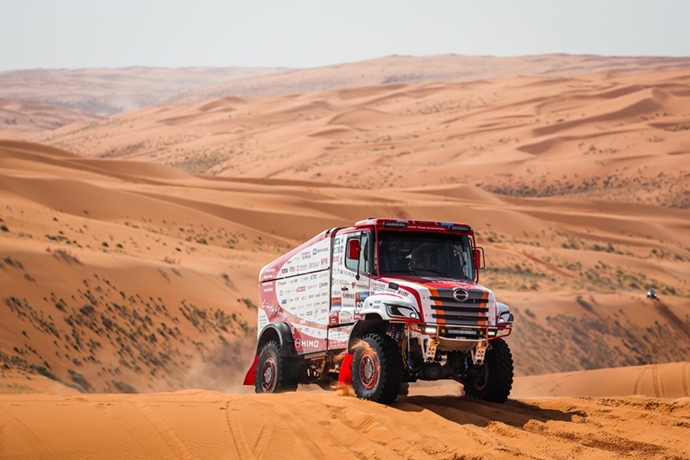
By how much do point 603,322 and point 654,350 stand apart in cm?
200

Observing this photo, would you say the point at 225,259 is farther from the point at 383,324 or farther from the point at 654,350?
the point at 383,324

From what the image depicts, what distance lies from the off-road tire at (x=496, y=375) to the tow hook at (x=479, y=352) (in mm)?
622

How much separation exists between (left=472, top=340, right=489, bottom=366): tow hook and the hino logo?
69cm

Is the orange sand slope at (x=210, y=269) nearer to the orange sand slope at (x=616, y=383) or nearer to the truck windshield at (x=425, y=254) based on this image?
the orange sand slope at (x=616, y=383)

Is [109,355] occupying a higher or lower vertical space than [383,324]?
lower

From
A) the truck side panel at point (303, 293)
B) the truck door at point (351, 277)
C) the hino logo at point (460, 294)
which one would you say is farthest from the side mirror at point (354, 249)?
the hino logo at point (460, 294)

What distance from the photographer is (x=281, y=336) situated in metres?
18.9

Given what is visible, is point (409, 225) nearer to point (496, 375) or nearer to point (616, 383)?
point (496, 375)

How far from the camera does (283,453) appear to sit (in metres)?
12.4

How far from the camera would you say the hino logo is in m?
15.6

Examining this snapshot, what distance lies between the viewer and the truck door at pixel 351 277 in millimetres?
16594

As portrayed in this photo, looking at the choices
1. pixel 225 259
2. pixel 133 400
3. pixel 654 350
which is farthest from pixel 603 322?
pixel 133 400

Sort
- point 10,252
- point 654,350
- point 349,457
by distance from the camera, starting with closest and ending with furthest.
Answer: point 349,457, point 10,252, point 654,350

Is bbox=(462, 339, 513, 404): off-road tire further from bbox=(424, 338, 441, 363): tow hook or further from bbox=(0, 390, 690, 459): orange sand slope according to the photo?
bbox=(424, 338, 441, 363): tow hook
